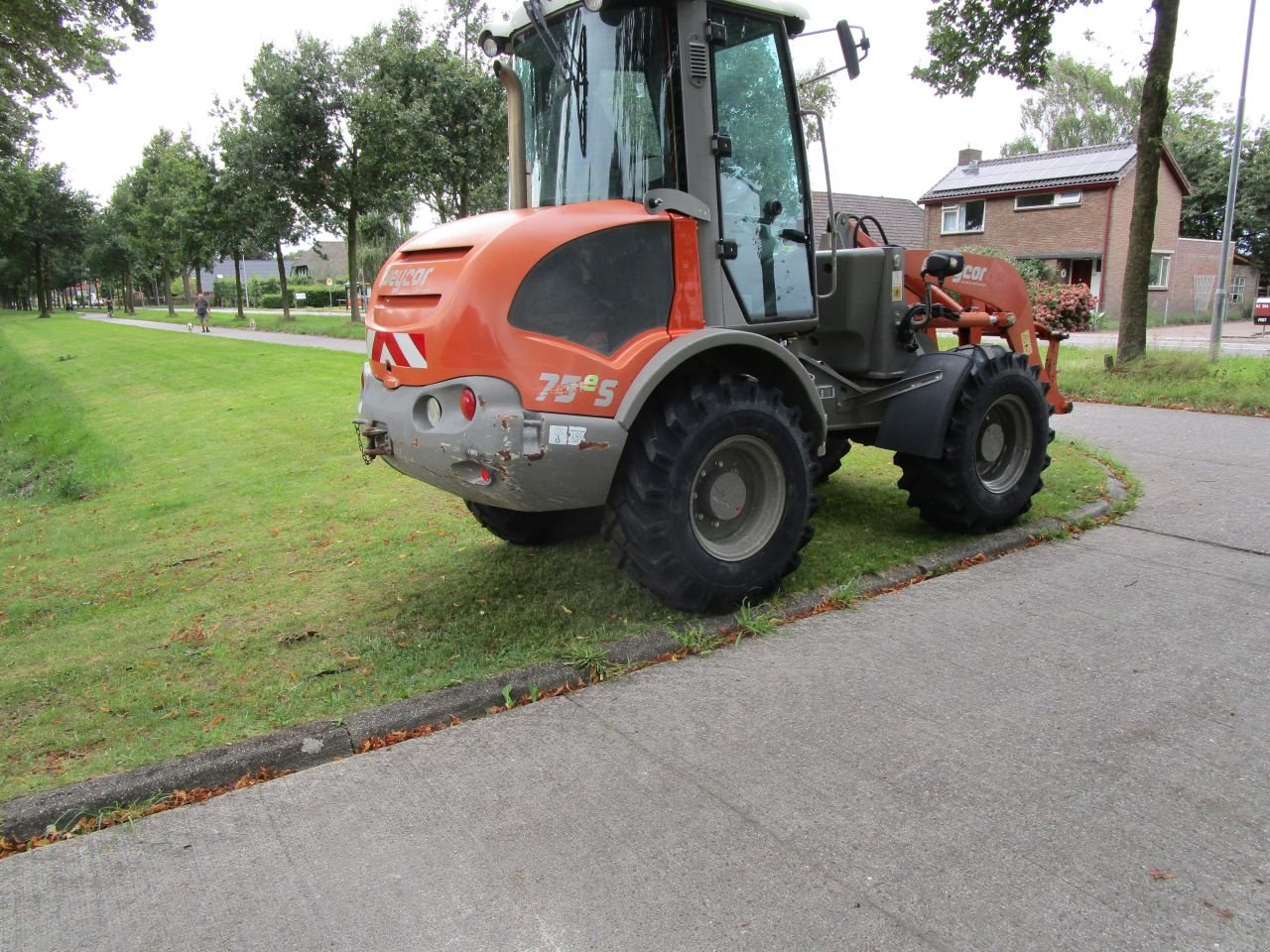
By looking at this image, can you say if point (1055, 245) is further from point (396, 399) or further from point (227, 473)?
point (396, 399)

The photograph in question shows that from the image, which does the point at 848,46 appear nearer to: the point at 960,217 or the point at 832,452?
the point at 832,452

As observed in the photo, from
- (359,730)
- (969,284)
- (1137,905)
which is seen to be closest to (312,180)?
(969,284)

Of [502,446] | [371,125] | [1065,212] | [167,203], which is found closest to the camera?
[502,446]

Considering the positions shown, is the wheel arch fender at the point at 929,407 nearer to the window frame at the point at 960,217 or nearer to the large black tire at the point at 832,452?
the large black tire at the point at 832,452

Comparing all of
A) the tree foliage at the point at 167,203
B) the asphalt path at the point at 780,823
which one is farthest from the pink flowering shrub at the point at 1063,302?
the tree foliage at the point at 167,203

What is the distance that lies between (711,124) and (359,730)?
3.20m

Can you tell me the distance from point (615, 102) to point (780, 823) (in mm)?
3286

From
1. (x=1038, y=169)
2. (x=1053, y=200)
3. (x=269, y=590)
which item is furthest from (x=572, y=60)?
(x=1038, y=169)

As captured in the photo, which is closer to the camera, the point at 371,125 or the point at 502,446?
the point at 502,446

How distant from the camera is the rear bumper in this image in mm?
3908

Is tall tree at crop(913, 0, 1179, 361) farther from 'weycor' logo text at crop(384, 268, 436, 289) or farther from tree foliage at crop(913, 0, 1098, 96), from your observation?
'weycor' logo text at crop(384, 268, 436, 289)

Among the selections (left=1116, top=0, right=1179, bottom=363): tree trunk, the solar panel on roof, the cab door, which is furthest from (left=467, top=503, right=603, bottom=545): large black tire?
the solar panel on roof

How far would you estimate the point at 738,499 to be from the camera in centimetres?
478

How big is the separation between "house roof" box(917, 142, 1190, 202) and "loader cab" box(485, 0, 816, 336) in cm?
3333
